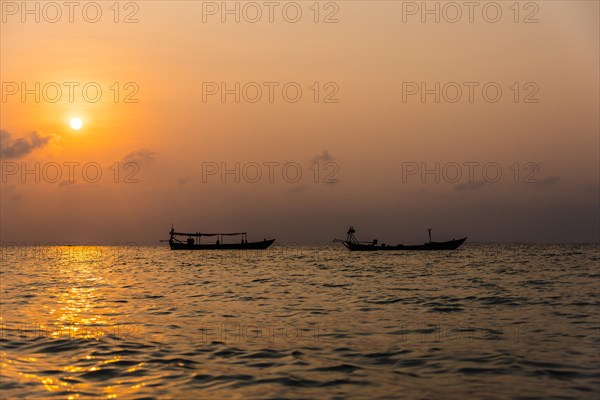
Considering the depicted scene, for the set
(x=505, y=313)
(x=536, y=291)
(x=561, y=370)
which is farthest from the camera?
(x=536, y=291)

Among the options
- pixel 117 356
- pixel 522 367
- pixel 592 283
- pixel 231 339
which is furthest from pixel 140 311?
pixel 592 283

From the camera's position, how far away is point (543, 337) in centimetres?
1998

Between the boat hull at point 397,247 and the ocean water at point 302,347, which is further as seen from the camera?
the boat hull at point 397,247

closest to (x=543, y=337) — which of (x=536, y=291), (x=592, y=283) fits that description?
(x=536, y=291)

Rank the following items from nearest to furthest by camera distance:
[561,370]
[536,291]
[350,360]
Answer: [561,370]
[350,360]
[536,291]

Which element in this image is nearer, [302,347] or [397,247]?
[302,347]

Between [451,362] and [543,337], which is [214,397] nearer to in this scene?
[451,362]

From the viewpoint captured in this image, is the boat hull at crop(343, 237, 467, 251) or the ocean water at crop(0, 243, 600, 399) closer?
the ocean water at crop(0, 243, 600, 399)

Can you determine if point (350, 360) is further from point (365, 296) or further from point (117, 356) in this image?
point (365, 296)

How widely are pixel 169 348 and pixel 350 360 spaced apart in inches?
206

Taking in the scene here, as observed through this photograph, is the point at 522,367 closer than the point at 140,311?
Yes

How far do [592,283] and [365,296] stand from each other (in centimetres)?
1803

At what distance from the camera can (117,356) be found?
16.9 metres

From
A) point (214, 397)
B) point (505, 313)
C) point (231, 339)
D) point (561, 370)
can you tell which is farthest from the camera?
point (505, 313)
